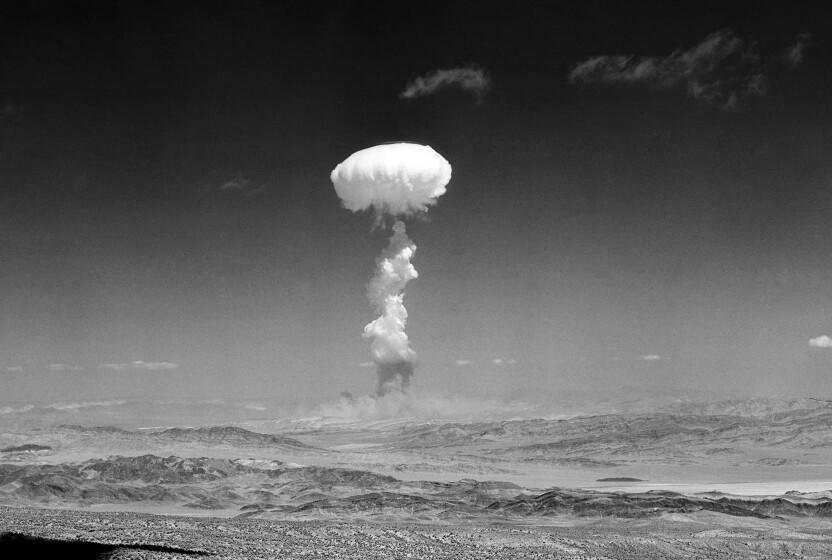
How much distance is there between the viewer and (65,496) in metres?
90.7

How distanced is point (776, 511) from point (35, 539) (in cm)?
6447

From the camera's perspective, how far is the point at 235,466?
114 meters

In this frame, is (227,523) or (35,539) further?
(227,523)

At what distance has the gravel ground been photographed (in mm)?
42188

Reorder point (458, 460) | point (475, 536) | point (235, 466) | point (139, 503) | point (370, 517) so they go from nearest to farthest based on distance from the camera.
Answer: point (475, 536)
point (370, 517)
point (139, 503)
point (235, 466)
point (458, 460)

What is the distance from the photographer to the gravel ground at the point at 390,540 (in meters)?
42.2

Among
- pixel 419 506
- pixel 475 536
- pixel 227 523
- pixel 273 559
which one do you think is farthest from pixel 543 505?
pixel 273 559

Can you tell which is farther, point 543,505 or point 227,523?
point 543,505

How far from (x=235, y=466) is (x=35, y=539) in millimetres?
75471

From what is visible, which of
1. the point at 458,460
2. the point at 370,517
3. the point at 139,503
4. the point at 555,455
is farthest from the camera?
the point at 555,455

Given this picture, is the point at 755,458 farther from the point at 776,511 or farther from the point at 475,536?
the point at 475,536

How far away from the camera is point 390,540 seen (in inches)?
1906

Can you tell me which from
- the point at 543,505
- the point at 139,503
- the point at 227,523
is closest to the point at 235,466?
the point at 139,503

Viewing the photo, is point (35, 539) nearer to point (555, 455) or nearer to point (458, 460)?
point (458, 460)
